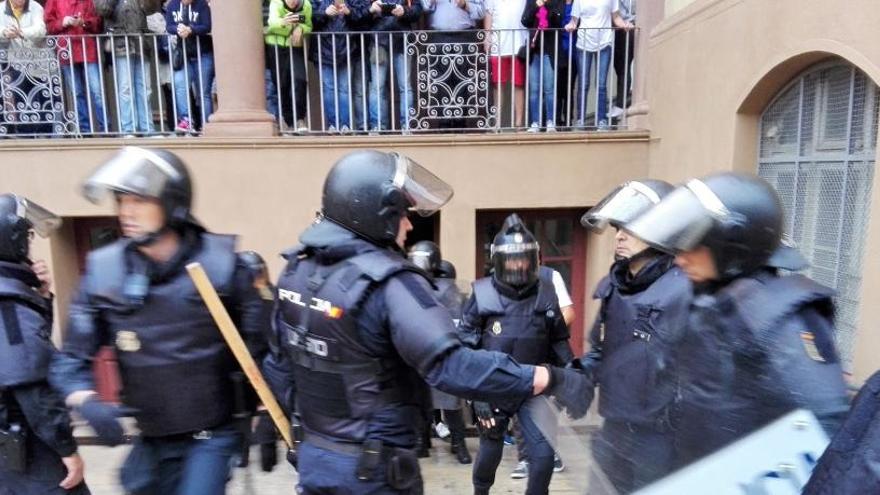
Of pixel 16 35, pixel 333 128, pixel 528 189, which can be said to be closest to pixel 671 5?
pixel 528 189

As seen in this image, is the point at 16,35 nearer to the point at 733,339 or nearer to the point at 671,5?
the point at 671,5

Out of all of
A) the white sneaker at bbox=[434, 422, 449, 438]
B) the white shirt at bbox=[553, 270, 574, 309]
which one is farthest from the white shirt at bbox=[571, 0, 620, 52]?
the white sneaker at bbox=[434, 422, 449, 438]

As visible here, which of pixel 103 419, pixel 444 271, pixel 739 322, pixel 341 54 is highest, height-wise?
pixel 341 54

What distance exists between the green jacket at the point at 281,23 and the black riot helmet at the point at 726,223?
6.09 m

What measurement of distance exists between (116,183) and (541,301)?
8.61 feet

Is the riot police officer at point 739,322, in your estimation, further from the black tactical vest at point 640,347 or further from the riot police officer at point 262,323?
the riot police officer at point 262,323

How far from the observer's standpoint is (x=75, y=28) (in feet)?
22.8

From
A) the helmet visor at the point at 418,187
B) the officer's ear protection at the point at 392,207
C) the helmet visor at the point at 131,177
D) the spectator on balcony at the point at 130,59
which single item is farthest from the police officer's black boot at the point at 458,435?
the spectator on balcony at the point at 130,59

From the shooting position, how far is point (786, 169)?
→ 15.8 feet

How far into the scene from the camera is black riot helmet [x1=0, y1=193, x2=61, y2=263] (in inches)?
112

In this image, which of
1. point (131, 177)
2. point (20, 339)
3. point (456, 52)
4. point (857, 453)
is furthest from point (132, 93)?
point (857, 453)

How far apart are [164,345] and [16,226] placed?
3.97 ft

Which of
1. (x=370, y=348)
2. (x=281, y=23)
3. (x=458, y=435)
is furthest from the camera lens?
(x=281, y=23)

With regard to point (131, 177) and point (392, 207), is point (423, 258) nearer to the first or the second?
point (392, 207)
